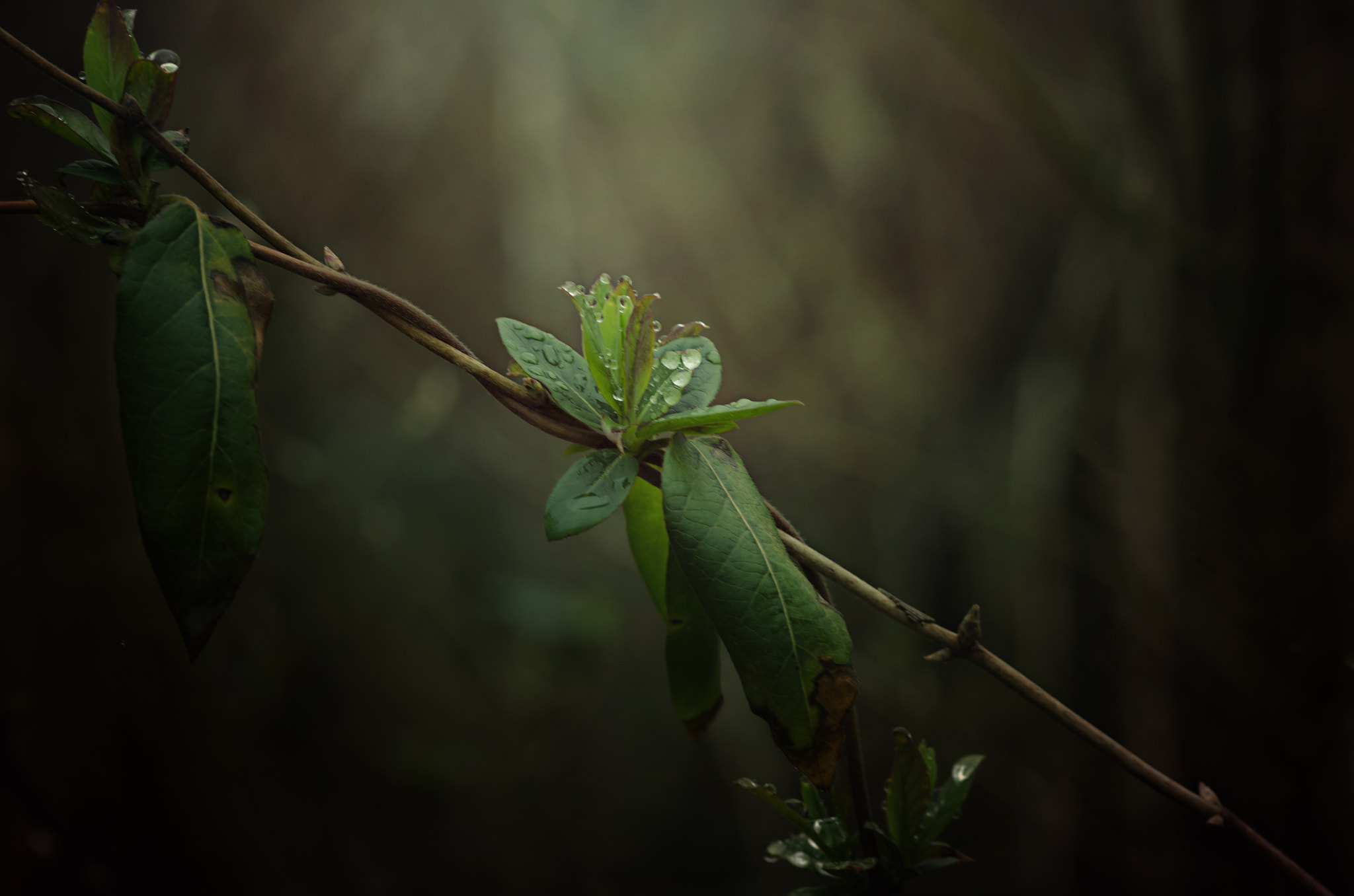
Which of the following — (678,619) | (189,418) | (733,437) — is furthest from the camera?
(733,437)

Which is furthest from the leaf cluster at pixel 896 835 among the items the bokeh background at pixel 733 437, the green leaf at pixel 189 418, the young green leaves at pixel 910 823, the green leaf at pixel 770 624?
the bokeh background at pixel 733 437

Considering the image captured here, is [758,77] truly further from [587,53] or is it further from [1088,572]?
[1088,572]

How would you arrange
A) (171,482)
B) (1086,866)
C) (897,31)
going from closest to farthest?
1. (171,482)
2. (1086,866)
3. (897,31)

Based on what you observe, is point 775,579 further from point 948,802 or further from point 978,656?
point 948,802

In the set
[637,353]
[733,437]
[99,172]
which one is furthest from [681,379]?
[733,437]

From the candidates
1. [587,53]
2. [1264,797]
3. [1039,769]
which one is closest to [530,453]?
[587,53]

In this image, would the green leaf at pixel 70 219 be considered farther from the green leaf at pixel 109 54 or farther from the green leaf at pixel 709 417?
the green leaf at pixel 709 417

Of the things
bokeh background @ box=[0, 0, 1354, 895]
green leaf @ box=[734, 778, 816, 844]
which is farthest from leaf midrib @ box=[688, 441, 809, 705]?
bokeh background @ box=[0, 0, 1354, 895]
